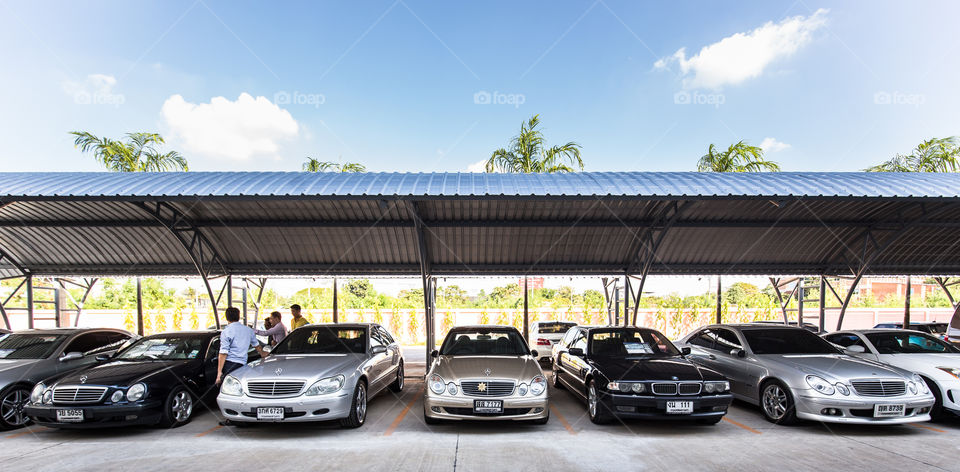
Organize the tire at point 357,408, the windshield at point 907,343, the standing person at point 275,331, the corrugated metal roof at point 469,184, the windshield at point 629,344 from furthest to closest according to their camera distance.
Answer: the standing person at point 275,331
the corrugated metal roof at point 469,184
the windshield at point 907,343
the windshield at point 629,344
the tire at point 357,408

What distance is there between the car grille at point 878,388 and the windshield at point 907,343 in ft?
6.93

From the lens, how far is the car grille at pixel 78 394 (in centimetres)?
642

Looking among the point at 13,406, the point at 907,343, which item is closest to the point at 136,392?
the point at 13,406

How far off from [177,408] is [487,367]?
4.50 meters

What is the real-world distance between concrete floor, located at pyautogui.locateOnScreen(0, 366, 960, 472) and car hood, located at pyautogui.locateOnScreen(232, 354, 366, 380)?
0.79 m

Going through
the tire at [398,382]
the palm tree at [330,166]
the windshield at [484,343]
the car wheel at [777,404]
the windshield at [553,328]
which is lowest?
the tire at [398,382]

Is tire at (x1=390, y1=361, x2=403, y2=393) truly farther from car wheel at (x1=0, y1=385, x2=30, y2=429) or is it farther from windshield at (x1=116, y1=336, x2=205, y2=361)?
car wheel at (x1=0, y1=385, x2=30, y2=429)

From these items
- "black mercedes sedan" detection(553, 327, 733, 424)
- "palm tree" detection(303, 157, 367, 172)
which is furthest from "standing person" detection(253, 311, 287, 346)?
"palm tree" detection(303, 157, 367, 172)

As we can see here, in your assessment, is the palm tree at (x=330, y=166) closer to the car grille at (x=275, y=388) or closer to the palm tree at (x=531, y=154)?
the palm tree at (x=531, y=154)

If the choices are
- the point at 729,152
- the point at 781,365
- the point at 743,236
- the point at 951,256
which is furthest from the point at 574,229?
the point at 729,152

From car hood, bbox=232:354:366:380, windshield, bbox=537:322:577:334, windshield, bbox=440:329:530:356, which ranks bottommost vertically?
windshield, bbox=537:322:577:334

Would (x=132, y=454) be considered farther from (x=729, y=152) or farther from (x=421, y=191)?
(x=729, y=152)

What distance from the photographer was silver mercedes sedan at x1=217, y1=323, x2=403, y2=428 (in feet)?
20.4

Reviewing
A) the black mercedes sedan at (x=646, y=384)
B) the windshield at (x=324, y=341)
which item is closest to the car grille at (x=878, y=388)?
the black mercedes sedan at (x=646, y=384)
